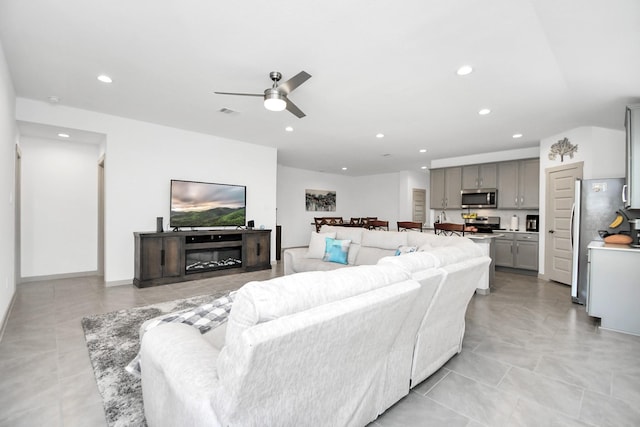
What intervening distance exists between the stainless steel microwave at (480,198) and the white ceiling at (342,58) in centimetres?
205

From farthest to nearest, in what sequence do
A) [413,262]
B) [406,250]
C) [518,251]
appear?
[518,251]
[406,250]
[413,262]

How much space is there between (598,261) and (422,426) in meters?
3.05

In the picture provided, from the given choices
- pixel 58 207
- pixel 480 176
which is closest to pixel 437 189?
pixel 480 176

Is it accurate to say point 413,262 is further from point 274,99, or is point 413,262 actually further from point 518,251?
point 518,251

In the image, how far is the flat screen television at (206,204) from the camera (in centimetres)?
513

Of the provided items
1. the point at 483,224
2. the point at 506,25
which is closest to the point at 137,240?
the point at 506,25

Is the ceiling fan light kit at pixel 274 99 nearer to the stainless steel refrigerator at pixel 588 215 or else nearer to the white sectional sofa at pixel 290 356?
the white sectional sofa at pixel 290 356

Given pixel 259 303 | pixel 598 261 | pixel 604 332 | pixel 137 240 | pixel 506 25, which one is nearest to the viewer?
pixel 259 303

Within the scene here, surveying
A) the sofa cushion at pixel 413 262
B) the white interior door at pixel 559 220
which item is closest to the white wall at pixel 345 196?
the white interior door at pixel 559 220

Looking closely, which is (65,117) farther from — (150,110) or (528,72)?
(528,72)

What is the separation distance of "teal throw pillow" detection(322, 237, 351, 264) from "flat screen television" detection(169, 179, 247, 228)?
7.84 feet

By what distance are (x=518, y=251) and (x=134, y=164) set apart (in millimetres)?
7200

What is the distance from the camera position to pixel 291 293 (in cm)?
109

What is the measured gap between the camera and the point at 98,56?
2.82m
